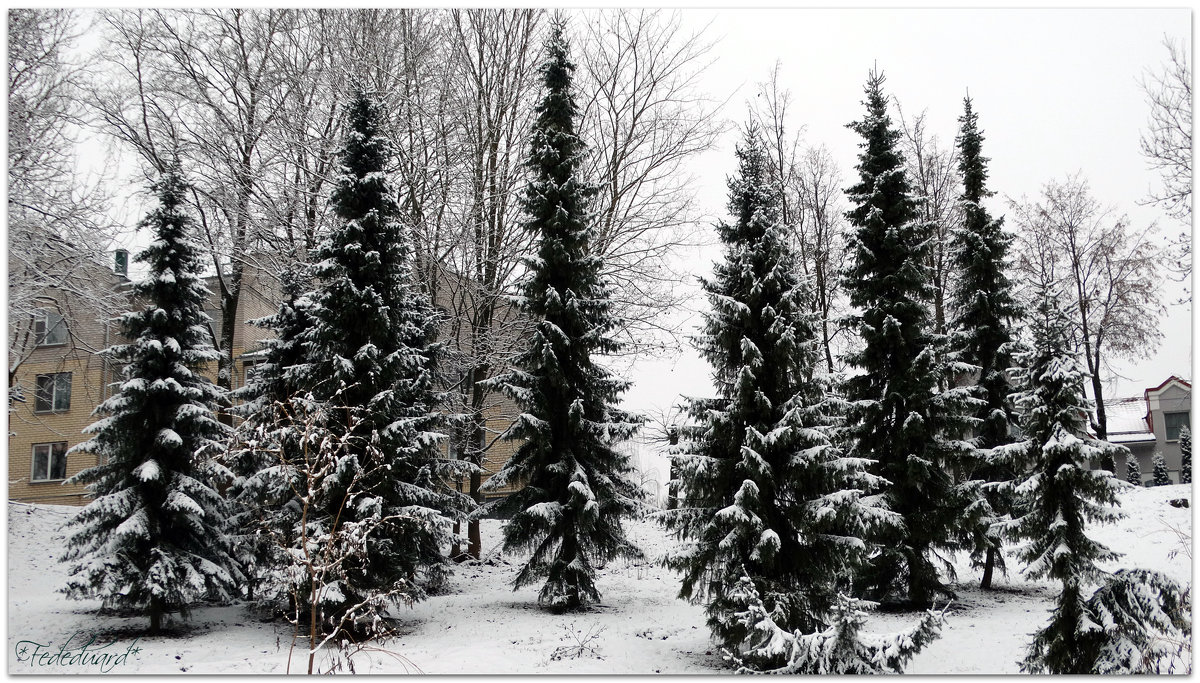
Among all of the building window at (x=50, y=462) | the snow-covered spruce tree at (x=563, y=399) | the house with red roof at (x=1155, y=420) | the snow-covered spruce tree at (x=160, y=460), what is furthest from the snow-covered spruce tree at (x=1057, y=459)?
the building window at (x=50, y=462)

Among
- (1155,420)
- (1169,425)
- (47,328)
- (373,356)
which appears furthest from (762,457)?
(47,328)

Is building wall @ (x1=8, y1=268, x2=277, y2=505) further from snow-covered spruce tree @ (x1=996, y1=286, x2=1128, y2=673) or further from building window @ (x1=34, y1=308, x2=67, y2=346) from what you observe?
snow-covered spruce tree @ (x1=996, y1=286, x2=1128, y2=673)

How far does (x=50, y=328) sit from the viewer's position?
36.0 ft

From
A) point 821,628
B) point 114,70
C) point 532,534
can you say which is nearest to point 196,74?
point 114,70

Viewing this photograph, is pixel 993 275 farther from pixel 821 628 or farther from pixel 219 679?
pixel 219 679

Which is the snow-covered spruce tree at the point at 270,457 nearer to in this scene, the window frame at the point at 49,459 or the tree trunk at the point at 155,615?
the tree trunk at the point at 155,615

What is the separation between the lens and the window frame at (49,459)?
10742 mm

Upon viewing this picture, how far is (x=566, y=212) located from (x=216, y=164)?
848 centimetres

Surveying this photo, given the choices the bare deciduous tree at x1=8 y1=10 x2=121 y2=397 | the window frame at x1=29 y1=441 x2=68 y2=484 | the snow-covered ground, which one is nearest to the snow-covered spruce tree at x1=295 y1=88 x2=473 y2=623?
the snow-covered ground

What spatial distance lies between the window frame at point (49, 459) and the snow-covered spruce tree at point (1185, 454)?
13861mm

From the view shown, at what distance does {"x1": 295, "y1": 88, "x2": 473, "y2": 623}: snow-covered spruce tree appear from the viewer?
32.3ft

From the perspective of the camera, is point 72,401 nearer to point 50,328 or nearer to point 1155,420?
point 50,328

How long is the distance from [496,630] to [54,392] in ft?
25.7

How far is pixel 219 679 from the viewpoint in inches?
269
